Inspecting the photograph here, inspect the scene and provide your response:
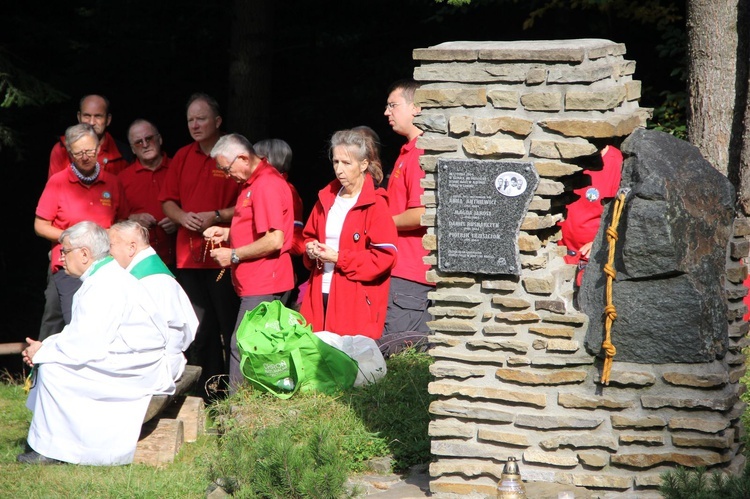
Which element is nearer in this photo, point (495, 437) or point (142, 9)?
point (495, 437)

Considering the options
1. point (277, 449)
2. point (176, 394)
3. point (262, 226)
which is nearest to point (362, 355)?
point (262, 226)

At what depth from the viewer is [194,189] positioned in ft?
26.3

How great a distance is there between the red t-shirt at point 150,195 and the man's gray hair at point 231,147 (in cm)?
119

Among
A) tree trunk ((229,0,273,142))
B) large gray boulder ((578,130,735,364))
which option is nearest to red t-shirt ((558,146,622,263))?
large gray boulder ((578,130,735,364))

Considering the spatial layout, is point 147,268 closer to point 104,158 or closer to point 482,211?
point 104,158

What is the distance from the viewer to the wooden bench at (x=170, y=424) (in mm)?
6797

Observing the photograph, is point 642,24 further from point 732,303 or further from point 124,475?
point 124,475

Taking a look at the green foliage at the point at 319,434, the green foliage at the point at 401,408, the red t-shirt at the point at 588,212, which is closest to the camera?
the green foliage at the point at 319,434

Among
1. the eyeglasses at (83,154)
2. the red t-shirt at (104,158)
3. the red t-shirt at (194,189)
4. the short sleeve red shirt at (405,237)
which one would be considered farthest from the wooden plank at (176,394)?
the red t-shirt at (104,158)

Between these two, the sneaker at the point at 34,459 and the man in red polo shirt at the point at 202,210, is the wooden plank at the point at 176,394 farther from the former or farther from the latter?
the sneaker at the point at 34,459

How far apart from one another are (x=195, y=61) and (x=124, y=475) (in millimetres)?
6680

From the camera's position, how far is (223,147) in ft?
24.0

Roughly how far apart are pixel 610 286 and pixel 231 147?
3.28m

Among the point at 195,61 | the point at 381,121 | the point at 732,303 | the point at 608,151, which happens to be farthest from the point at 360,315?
the point at 195,61
